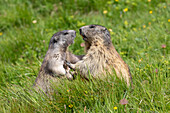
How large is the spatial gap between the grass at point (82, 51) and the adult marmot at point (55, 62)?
0.91 feet

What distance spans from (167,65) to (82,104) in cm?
187

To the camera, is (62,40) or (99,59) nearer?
(99,59)

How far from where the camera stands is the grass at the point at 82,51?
11.3 ft

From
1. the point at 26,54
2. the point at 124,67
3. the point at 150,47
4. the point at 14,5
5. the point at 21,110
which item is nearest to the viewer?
the point at 21,110

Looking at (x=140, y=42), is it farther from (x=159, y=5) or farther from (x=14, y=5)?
(x=14, y=5)

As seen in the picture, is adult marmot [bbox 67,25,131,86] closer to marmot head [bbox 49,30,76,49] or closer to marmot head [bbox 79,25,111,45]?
marmot head [bbox 79,25,111,45]

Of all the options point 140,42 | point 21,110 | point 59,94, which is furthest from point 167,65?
point 21,110

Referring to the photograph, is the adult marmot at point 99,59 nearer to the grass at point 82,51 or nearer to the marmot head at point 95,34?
the marmot head at point 95,34

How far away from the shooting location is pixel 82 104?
11.3 feet

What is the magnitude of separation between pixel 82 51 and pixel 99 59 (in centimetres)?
176

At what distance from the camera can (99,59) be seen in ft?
13.2

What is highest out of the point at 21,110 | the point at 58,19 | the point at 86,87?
the point at 58,19

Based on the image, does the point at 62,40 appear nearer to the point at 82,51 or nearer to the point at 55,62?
the point at 55,62

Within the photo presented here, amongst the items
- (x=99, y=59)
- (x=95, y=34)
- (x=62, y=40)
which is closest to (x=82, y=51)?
(x=62, y=40)
